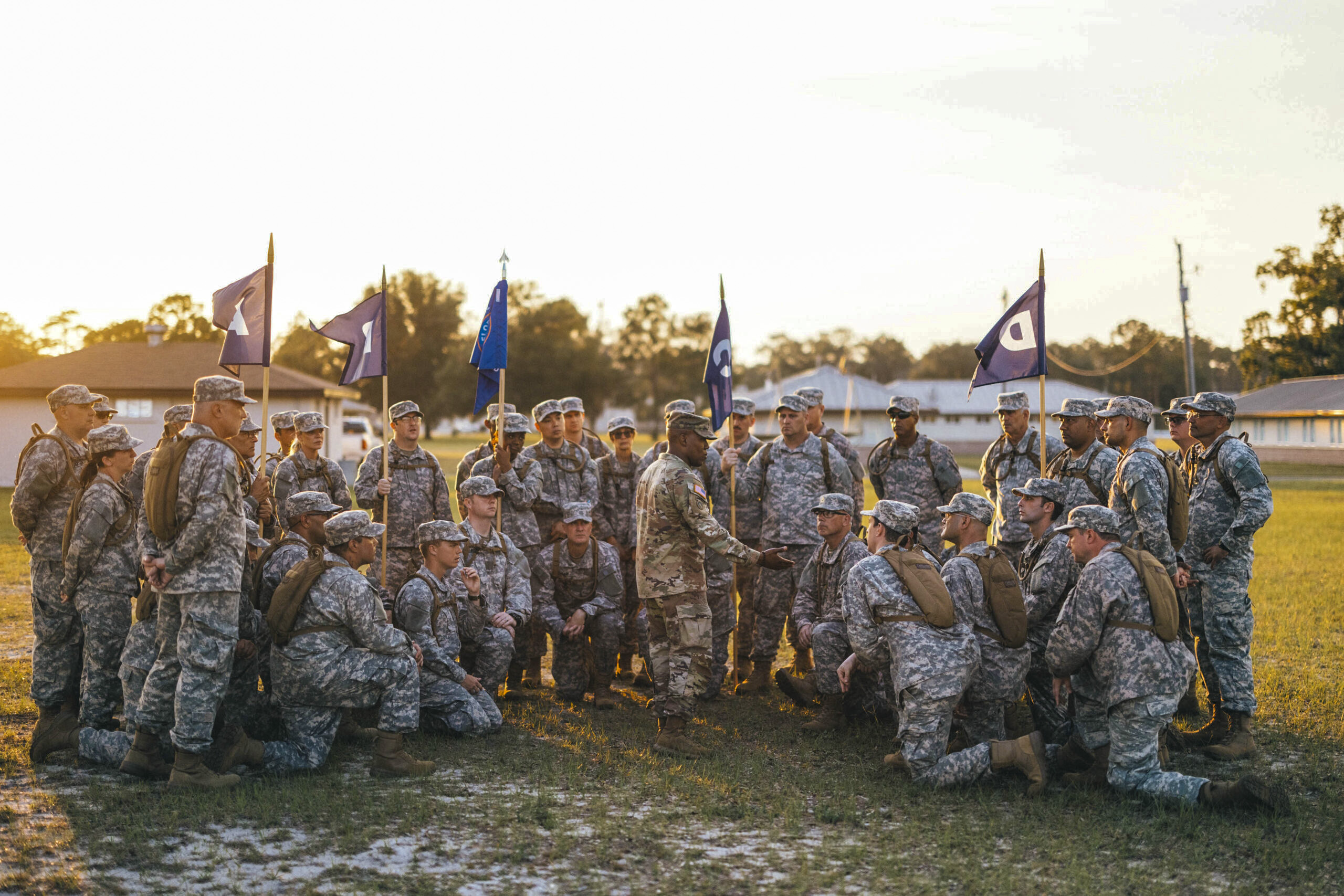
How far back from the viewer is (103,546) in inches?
279

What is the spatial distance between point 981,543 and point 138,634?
5.51m

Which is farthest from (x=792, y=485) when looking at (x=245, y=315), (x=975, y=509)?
(x=245, y=315)

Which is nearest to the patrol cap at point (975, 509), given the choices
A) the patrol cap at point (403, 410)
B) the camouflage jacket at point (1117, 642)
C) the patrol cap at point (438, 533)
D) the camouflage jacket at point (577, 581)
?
the camouflage jacket at point (1117, 642)

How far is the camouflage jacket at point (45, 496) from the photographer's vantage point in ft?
24.4

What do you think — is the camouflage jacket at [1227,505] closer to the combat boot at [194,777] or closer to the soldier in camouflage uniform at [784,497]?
the soldier in camouflage uniform at [784,497]

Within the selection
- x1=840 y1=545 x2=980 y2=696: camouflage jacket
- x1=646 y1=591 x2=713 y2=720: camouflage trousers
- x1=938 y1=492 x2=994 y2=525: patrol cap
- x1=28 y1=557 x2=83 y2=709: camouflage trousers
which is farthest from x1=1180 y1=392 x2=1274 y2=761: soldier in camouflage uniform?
x1=28 y1=557 x2=83 y2=709: camouflage trousers

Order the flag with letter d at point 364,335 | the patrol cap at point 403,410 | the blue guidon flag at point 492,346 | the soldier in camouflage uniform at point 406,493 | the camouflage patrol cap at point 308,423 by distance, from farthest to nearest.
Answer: the patrol cap at point 403,410
the soldier in camouflage uniform at point 406,493
the camouflage patrol cap at point 308,423
the blue guidon flag at point 492,346
the flag with letter d at point 364,335

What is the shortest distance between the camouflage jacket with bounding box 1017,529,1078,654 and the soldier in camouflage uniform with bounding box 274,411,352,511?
20.2 ft

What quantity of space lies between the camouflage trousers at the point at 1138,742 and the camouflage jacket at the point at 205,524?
210 inches

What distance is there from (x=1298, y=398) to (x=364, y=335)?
54.2m

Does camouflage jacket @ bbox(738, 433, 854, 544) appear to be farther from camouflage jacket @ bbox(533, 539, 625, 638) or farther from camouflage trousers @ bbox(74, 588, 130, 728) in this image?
camouflage trousers @ bbox(74, 588, 130, 728)

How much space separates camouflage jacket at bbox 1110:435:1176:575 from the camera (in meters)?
7.24

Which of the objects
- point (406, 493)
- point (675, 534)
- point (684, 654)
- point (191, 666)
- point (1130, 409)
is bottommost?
point (684, 654)

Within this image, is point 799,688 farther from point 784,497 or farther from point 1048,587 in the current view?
point 1048,587
